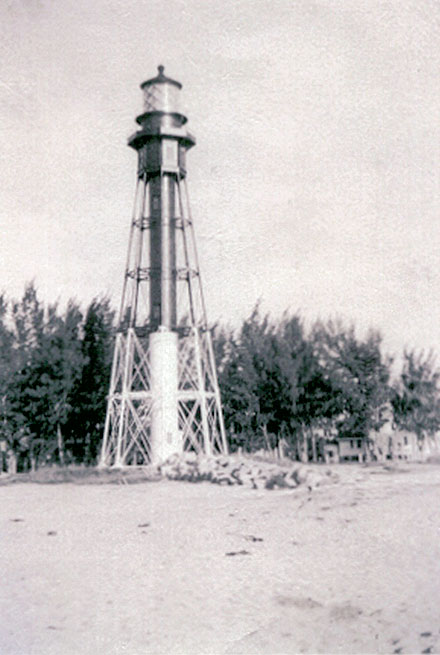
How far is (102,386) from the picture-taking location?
2634 centimetres

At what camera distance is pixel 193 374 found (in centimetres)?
2158

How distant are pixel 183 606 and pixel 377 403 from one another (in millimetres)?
9453

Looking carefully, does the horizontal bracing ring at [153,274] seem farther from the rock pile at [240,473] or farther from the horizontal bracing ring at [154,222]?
the rock pile at [240,473]

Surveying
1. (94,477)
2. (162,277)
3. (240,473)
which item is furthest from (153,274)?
(240,473)

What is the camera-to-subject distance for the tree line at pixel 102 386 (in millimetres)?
18062

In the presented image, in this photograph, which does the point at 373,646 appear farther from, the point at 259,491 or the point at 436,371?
the point at 259,491

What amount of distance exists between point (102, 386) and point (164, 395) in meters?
7.24

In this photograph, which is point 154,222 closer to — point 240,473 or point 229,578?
point 240,473

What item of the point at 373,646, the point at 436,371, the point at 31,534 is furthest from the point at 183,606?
the point at 436,371

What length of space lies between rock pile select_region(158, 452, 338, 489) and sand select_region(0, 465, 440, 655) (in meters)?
2.55

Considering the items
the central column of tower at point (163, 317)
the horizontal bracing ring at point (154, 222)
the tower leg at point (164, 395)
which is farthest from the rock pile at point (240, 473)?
the horizontal bracing ring at point (154, 222)

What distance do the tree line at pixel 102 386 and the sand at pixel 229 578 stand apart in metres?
6.80

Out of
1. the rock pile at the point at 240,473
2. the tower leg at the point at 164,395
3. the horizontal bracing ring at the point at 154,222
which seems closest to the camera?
the rock pile at the point at 240,473

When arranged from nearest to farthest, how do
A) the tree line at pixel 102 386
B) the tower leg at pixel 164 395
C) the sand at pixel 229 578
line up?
the sand at pixel 229 578, the tree line at pixel 102 386, the tower leg at pixel 164 395
